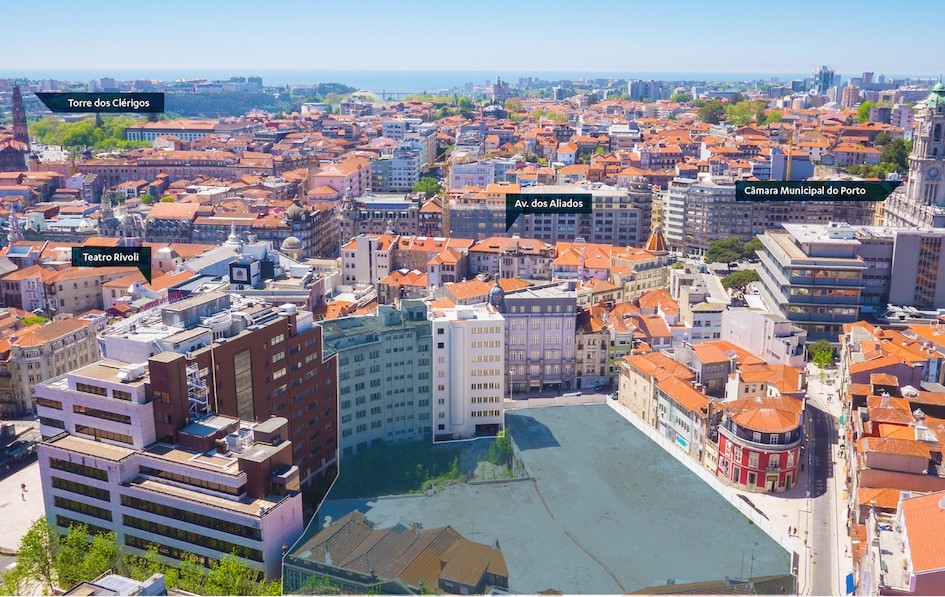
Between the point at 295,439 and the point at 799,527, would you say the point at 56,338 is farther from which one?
the point at 799,527

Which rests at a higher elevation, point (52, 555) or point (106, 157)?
point (106, 157)

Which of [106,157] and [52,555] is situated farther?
[106,157]

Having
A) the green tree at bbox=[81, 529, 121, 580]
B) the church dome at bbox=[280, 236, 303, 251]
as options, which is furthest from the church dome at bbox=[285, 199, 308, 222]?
the green tree at bbox=[81, 529, 121, 580]

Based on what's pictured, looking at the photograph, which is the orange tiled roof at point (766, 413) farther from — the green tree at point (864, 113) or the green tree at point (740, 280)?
the green tree at point (864, 113)

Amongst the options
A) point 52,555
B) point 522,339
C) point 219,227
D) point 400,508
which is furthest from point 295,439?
point 219,227

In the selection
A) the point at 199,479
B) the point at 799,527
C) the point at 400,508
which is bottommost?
the point at 799,527

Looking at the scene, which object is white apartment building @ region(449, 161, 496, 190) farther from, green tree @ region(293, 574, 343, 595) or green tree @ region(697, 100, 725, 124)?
green tree @ region(293, 574, 343, 595)

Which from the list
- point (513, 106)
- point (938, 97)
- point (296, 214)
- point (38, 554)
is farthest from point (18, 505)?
point (513, 106)

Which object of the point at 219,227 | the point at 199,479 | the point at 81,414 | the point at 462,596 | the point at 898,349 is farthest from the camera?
the point at 219,227
